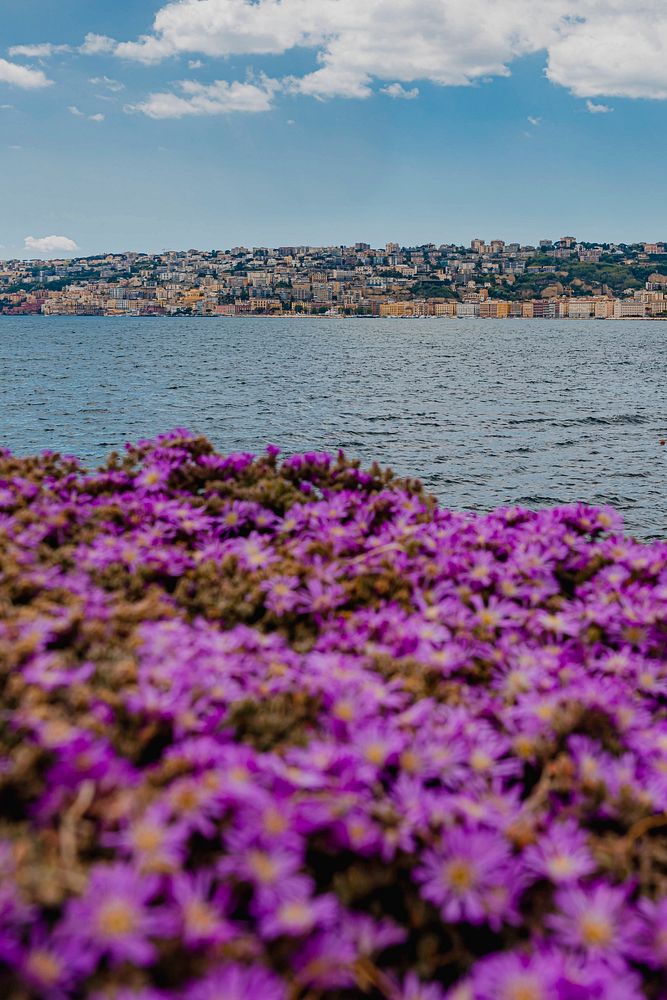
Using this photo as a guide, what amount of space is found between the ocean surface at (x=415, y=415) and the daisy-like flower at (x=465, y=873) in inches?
855

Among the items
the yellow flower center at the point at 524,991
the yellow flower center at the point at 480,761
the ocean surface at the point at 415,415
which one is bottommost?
the ocean surface at the point at 415,415

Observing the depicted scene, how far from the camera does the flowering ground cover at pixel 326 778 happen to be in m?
1.57

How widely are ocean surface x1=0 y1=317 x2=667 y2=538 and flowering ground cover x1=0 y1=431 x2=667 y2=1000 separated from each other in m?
20.6

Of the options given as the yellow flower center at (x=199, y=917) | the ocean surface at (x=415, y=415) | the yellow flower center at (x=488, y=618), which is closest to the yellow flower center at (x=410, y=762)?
the yellow flower center at (x=199, y=917)

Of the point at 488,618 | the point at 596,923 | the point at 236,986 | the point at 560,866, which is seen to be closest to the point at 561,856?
the point at 560,866

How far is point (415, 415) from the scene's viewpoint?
46.7 m

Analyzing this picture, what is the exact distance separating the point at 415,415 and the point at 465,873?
45.5 meters

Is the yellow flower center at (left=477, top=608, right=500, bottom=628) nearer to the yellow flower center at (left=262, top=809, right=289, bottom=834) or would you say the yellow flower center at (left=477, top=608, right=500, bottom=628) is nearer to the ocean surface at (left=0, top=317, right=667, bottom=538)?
the yellow flower center at (left=262, top=809, right=289, bottom=834)

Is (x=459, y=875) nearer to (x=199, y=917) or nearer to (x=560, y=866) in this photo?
(x=560, y=866)

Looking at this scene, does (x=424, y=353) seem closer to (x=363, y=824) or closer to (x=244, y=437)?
(x=244, y=437)

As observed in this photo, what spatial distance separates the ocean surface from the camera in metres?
29.8

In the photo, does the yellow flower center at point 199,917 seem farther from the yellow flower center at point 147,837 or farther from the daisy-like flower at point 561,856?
the daisy-like flower at point 561,856

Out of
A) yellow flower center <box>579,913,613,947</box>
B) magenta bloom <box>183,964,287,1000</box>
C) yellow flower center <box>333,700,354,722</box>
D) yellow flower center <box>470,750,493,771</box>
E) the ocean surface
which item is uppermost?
yellow flower center <box>333,700,354,722</box>

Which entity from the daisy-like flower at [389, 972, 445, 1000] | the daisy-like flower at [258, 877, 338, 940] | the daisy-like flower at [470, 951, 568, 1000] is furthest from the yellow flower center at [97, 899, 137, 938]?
the daisy-like flower at [470, 951, 568, 1000]
